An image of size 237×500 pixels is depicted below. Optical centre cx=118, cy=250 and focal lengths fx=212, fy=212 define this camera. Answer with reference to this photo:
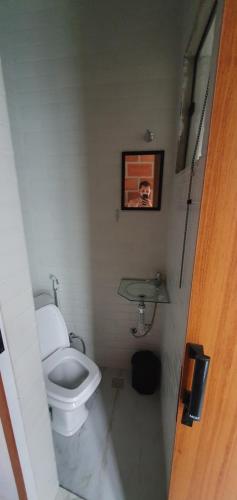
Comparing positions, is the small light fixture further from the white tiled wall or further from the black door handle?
the black door handle

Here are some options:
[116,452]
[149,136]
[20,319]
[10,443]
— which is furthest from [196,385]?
[149,136]

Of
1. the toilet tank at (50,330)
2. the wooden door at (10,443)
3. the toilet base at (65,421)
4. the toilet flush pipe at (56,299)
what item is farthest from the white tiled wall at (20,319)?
the toilet flush pipe at (56,299)

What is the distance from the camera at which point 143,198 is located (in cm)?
149

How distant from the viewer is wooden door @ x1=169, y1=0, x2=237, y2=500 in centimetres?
44

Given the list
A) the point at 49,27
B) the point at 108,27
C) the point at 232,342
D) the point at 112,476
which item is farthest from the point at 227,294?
the point at 49,27

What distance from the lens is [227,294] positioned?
53cm

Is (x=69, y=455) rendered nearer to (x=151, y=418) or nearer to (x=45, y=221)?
(x=151, y=418)

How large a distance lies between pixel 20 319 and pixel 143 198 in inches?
42.4

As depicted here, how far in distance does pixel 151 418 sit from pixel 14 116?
2.36m

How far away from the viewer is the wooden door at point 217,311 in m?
0.44

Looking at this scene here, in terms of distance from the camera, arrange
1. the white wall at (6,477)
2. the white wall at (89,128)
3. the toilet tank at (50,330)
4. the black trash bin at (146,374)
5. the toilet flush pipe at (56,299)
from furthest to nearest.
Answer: the toilet flush pipe at (56,299) → the black trash bin at (146,374) → the toilet tank at (50,330) → the white wall at (89,128) → the white wall at (6,477)

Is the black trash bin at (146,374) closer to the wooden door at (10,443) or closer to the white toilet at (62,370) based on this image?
the white toilet at (62,370)

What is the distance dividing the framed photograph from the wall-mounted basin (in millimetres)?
558

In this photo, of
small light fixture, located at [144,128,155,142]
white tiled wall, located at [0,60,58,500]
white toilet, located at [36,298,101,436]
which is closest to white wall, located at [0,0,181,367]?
small light fixture, located at [144,128,155,142]
